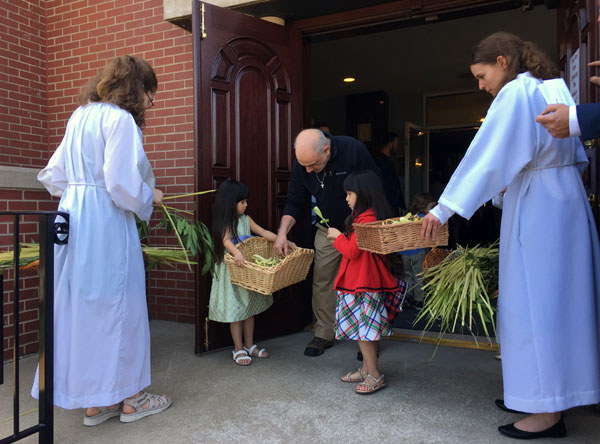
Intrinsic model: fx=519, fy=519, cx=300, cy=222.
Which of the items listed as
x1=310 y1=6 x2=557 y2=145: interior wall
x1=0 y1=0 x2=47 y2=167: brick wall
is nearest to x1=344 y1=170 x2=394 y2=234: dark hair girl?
x1=0 y1=0 x2=47 y2=167: brick wall

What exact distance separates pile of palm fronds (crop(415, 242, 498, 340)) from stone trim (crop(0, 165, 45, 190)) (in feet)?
10.8

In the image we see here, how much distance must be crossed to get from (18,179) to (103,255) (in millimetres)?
2034

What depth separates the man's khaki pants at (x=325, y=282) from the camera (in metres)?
4.09

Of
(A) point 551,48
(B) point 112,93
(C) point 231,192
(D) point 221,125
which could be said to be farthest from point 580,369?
(A) point 551,48

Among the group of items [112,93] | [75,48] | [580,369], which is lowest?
[580,369]

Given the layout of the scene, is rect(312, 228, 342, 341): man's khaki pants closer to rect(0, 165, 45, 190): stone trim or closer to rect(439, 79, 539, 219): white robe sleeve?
rect(439, 79, 539, 219): white robe sleeve

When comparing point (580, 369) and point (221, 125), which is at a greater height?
point (221, 125)

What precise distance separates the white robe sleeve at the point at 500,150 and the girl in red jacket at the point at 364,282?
73cm

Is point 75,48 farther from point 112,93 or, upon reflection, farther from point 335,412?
point 335,412

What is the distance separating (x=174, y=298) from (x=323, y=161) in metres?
2.35

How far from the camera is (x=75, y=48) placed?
554 cm

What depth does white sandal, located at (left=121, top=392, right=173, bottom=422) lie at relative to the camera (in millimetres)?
2883

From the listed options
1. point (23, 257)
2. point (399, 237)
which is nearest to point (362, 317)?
point (399, 237)

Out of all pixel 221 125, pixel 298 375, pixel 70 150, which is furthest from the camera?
pixel 221 125
